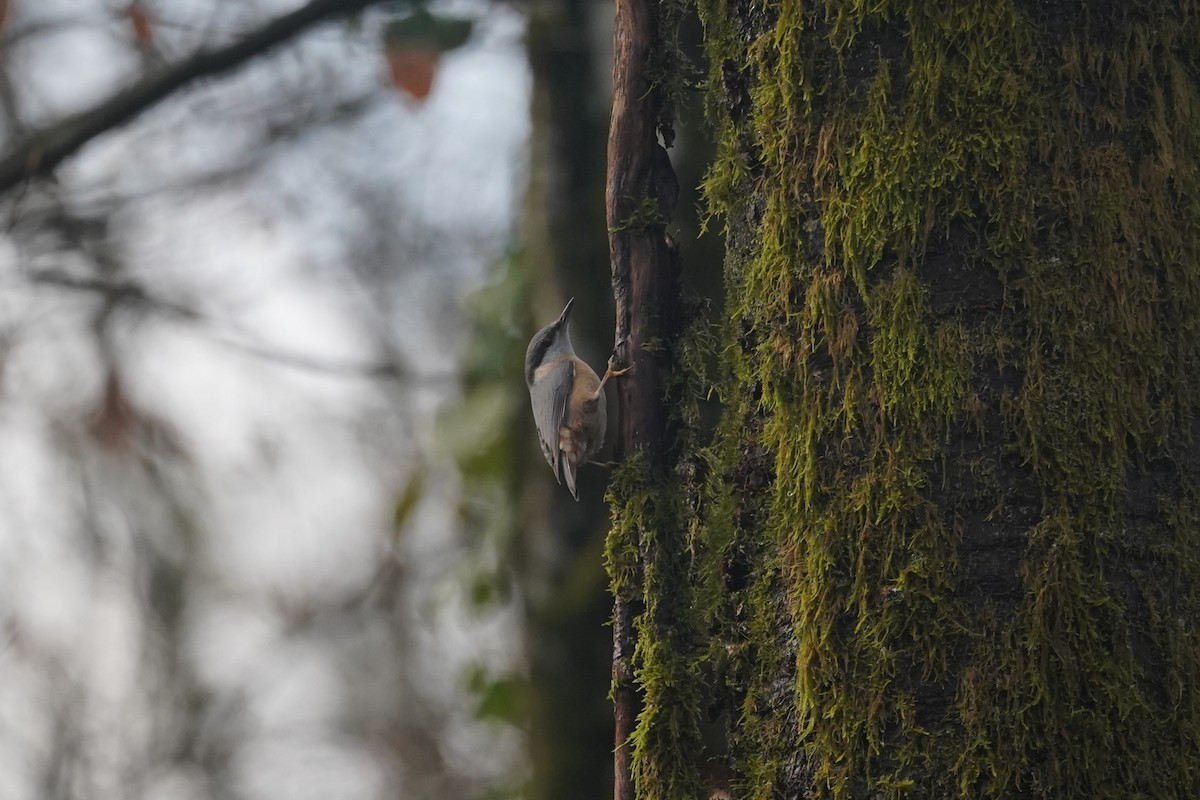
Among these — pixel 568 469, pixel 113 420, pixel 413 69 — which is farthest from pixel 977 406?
pixel 113 420

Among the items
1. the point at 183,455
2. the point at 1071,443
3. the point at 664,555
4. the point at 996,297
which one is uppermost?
the point at 996,297

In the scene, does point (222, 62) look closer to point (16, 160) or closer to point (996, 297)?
point (16, 160)

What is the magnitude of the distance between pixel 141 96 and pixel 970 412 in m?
3.18

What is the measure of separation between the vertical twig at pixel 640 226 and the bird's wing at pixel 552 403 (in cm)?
134

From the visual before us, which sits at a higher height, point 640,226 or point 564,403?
point 640,226

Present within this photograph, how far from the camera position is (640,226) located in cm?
181

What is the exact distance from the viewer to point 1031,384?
52.6 inches

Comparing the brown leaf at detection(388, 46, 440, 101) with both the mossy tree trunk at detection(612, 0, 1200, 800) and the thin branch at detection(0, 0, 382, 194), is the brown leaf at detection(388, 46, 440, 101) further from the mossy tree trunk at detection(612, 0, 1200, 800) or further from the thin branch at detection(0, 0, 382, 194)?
the mossy tree trunk at detection(612, 0, 1200, 800)

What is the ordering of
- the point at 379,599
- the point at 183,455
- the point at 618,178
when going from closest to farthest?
the point at 618,178
the point at 183,455
the point at 379,599

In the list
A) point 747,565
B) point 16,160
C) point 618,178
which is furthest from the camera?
point 16,160

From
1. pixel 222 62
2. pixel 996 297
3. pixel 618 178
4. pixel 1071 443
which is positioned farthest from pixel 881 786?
pixel 222 62

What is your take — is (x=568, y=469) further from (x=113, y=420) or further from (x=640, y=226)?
(x=113, y=420)

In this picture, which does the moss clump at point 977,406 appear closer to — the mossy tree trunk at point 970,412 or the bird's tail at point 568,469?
A: the mossy tree trunk at point 970,412

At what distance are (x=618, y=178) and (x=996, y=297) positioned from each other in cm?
70
